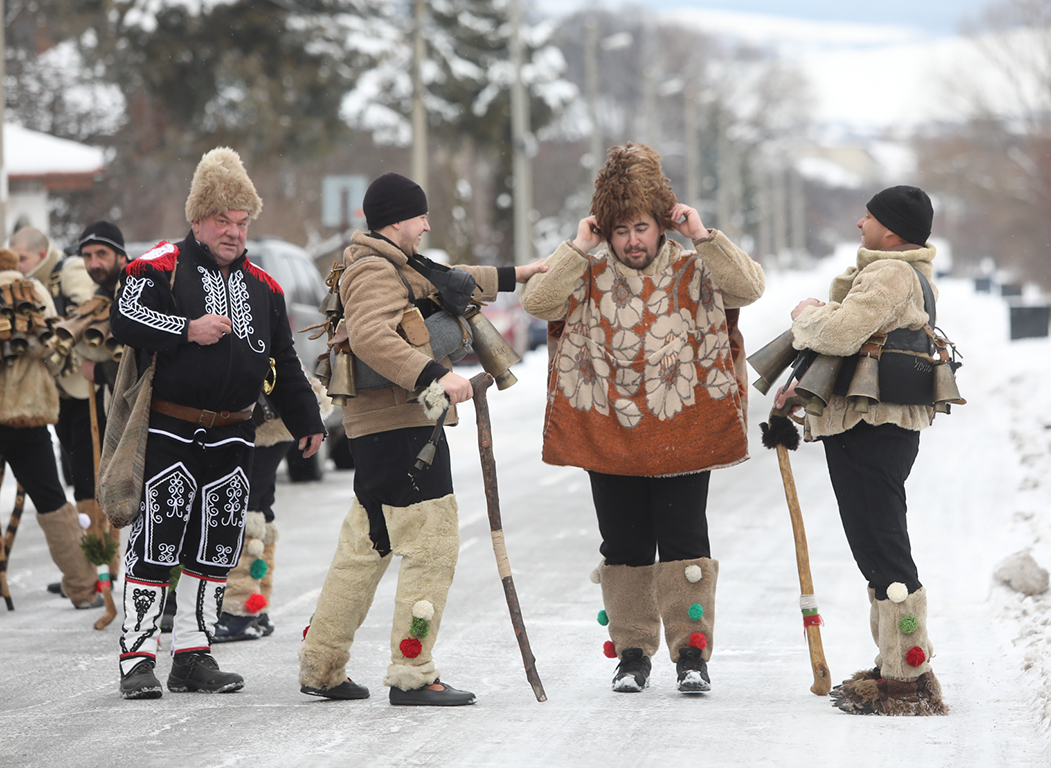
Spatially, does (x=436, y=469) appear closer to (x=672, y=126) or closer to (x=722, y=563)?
(x=722, y=563)

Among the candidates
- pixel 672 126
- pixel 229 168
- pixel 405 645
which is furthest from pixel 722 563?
pixel 672 126

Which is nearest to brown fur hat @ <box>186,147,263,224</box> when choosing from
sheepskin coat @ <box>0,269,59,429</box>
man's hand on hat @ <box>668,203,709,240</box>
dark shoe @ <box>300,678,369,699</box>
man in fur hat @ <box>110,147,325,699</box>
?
man in fur hat @ <box>110,147,325,699</box>

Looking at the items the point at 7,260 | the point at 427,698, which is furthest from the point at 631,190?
the point at 7,260

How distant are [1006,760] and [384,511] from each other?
240 cm

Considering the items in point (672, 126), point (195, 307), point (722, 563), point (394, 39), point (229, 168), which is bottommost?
point (722, 563)

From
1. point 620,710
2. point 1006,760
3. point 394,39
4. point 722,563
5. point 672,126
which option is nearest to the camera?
point 1006,760

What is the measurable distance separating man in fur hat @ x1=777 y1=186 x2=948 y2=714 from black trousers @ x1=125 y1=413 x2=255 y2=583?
7.86 ft

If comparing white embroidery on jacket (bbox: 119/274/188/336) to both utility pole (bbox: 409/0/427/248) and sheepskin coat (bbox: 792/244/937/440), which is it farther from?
utility pole (bbox: 409/0/427/248)

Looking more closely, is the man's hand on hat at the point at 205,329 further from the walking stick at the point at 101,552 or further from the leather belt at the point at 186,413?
the walking stick at the point at 101,552

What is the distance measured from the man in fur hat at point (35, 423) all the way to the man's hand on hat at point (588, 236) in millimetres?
3656

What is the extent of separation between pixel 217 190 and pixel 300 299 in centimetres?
723

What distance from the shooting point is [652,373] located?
5453mm

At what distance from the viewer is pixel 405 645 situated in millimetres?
5398

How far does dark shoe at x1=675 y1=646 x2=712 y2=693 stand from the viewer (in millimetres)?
5504
